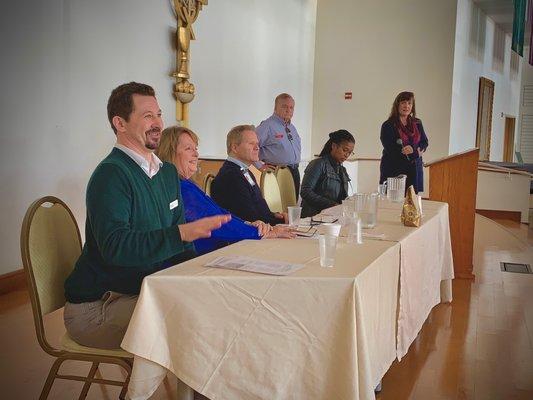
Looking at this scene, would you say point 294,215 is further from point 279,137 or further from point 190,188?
point 279,137

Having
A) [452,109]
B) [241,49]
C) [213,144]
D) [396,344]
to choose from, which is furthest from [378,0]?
[396,344]

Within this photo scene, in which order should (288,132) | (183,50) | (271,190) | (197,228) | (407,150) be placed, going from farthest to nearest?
(288,132), (183,50), (407,150), (271,190), (197,228)

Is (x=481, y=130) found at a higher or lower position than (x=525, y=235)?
higher

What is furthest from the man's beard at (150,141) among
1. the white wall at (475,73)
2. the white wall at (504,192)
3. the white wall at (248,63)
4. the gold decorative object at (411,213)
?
the white wall at (475,73)

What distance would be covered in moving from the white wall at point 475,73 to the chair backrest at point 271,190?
6.08 meters

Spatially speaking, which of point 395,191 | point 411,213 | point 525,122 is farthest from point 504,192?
point 525,122

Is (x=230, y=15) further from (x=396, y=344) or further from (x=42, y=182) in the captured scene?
(x=396, y=344)

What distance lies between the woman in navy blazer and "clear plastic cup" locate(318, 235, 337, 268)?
341 centimetres

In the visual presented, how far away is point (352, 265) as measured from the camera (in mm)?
1899

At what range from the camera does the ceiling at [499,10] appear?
10609 mm

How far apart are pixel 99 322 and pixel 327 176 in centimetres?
234

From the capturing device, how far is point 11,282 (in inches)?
159

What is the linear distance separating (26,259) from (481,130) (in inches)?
447

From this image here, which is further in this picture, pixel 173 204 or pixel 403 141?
pixel 403 141
